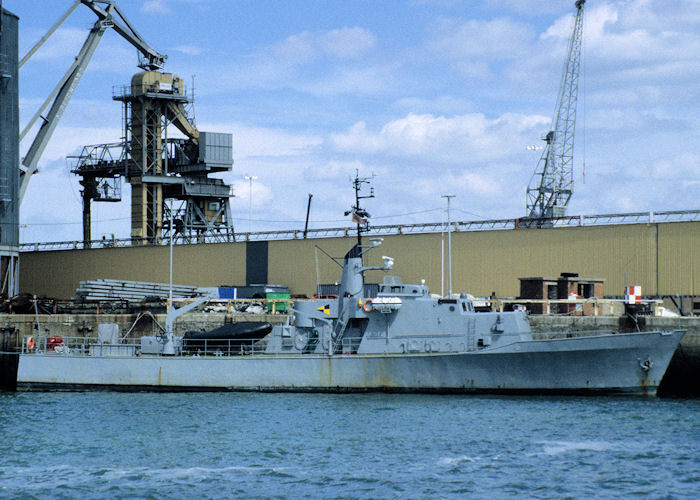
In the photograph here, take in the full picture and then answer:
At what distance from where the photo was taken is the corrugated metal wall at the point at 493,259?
4338cm

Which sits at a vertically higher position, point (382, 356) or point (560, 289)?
point (560, 289)

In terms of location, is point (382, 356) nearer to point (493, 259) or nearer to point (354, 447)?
point (354, 447)

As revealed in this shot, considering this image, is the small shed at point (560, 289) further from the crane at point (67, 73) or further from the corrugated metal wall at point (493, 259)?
A: the crane at point (67, 73)

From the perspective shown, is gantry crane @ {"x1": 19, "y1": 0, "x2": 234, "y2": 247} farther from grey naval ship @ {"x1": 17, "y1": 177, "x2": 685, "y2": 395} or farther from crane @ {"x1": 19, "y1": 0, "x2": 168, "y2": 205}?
grey naval ship @ {"x1": 17, "y1": 177, "x2": 685, "y2": 395}

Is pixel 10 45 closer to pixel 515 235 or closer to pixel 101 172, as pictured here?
pixel 101 172

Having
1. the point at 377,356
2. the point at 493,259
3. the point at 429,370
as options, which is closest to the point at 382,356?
the point at 377,356

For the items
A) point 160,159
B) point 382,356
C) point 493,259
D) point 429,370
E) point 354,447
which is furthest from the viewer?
point 160,159

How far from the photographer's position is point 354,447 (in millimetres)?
23531

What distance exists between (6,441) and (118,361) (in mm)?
9961

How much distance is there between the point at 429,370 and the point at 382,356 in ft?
5.82

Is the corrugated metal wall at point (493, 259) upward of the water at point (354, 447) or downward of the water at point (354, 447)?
upward

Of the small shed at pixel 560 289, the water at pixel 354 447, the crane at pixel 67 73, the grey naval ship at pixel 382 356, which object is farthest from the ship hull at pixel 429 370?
the crane at pixel 67 73

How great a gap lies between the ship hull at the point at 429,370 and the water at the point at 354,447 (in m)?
0.79

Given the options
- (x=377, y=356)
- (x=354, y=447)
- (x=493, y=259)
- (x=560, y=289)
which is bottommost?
(x=354, y=447)
